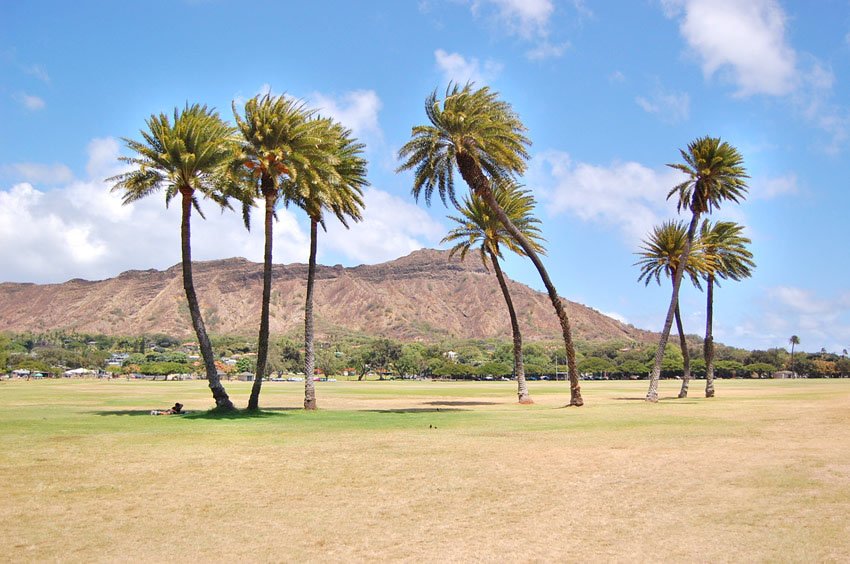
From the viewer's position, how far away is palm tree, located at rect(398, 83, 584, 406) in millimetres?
35125

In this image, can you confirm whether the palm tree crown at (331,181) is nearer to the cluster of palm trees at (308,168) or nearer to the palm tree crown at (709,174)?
the cluster of palm trees at (308,168)

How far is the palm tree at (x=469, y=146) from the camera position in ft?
115

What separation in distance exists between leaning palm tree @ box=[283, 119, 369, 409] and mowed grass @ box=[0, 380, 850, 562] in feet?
43.4

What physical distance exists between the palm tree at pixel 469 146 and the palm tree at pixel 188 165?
9.64 metres

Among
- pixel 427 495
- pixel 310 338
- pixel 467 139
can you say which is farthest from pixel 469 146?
pixel 427 495

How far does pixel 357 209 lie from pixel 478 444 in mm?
19779

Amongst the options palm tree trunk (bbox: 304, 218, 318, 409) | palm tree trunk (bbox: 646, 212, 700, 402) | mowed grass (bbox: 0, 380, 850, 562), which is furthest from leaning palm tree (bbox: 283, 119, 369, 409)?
palm tree trunk (bbox: 646, 212, 700, 402)

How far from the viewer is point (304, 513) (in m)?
11.4

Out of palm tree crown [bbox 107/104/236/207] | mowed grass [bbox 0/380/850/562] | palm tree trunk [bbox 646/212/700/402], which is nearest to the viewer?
mowed grass [bbox 0/380/850/562]

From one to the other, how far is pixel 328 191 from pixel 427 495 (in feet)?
71.7

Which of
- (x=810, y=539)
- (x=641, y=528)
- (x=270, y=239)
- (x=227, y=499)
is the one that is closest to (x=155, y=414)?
(x=270, y=239)

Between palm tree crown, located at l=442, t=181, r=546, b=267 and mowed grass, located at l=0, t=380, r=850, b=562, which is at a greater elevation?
palm tree crown, located at l=442, t=181, r=546, b=267

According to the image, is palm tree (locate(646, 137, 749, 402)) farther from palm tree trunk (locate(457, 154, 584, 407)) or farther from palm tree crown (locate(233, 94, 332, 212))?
palm tree crown (locate(233, 94, 332, 212))

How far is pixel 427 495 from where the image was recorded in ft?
42.2
